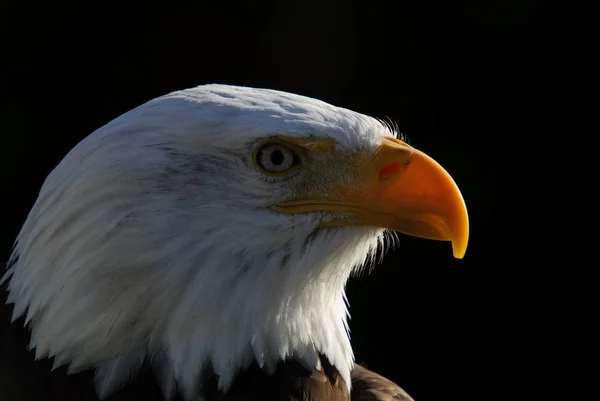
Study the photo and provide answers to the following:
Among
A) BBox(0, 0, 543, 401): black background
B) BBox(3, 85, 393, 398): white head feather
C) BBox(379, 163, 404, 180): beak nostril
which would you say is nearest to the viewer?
BBox(3, 85, 393, 398): white head feather

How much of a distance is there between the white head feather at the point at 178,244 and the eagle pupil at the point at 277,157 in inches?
1.8

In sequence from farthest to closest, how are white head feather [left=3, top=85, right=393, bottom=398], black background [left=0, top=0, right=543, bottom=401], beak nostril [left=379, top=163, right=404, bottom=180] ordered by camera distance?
1. black background [left=0, top=0, right=543, bottom=401]
2. beak nostril [left=379, top=163, right=404, bottom=180]
3. white head feather [left=3, top=85, right=393, bottom=398]

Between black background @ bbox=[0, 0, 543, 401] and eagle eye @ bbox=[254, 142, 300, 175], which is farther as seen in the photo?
black background @ bbox=[0, 0, 543, 401]

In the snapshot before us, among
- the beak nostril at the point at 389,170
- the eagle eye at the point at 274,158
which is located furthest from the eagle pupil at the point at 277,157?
the beak nostril at the point at 389,170

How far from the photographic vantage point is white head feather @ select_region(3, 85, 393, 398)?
200 cm

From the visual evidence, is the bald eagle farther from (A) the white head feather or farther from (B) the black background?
(B) the black background

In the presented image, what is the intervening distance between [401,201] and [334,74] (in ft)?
8.62

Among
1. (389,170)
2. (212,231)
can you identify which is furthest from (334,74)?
(212,231)

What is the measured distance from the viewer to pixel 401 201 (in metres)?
2.11

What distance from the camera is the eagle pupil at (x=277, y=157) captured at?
6.73 ft

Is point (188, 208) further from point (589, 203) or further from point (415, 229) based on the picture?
point (589, 203)

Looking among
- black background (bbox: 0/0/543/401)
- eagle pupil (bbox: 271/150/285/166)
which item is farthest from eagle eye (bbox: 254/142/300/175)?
black background (bbox: 0/0/543/401)

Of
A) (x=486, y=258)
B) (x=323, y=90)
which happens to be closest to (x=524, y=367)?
(x=486, y=258)

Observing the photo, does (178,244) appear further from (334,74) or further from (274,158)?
(334,74)
